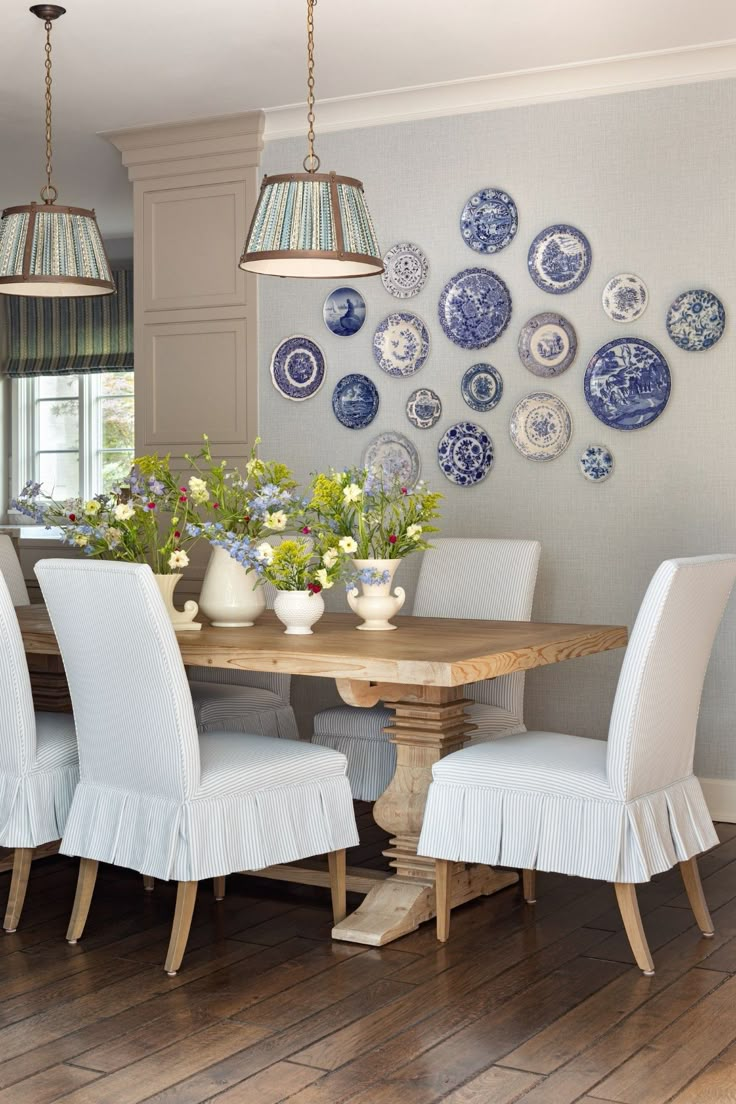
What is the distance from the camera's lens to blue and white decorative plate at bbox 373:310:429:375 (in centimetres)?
486

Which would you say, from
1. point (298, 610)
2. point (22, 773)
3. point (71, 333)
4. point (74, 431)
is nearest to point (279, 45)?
point (298, 610)

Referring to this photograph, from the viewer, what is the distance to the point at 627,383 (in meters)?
4.45

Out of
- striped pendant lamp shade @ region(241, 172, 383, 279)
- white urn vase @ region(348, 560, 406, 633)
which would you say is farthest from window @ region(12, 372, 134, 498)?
striped pendant lamp shade @ region(241, 172, 383, 279)

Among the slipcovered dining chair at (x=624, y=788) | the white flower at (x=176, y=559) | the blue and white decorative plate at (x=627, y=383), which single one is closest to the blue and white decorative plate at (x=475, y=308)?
the blue and white decorative plate at (x=627, y=383)

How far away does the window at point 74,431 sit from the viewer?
7543 mm

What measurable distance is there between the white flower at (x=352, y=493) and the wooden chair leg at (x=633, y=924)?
1.15m

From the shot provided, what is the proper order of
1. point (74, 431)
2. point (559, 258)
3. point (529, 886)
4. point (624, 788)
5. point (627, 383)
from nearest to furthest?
1. point (624, 788)
2. point (529, 886)
3. point (627, 383)
4. point (559, 258)
5. point (74, 431)

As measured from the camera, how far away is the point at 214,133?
514cm

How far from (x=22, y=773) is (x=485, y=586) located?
1.53 m

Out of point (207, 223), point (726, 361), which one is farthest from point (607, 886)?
point (207, 223)

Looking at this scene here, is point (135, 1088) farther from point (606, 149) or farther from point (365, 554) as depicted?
point (606, 149)

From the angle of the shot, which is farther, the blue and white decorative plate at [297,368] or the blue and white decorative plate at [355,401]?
the blue and white decorative plate at [297,368]

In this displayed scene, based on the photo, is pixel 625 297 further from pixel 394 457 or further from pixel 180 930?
pixel 180 930

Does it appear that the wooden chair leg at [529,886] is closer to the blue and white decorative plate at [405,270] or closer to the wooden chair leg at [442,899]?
the wooden chair leg at [442,899]
